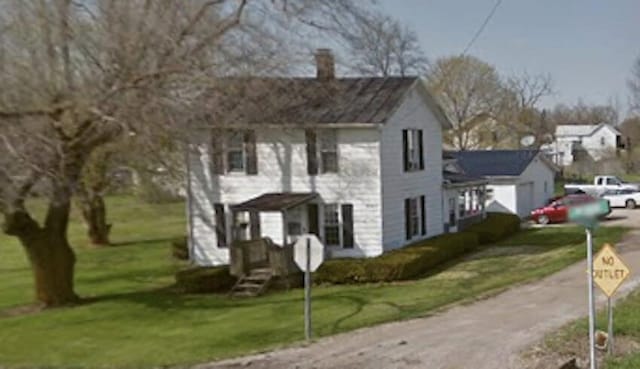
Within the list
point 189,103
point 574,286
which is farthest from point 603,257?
point 189,103

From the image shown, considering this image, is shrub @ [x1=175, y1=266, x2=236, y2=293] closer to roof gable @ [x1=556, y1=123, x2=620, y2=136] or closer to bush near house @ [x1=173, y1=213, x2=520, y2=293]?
bush near house @ [x1=173, y1=213, x2=520, y2=293]

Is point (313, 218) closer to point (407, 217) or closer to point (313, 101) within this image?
point (407, 217)

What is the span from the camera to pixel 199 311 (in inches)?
830

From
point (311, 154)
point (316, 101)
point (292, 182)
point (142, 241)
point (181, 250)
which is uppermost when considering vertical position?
point (316, 101)

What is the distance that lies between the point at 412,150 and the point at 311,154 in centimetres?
431

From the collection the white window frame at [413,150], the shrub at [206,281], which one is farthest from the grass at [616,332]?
the white window frame at [413,150]

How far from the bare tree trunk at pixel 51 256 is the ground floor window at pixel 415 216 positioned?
12.0 meters

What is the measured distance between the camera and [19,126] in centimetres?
1730

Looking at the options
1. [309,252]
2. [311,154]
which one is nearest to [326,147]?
[311,154]

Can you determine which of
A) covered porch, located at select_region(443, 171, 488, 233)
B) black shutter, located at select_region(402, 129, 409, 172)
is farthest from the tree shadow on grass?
black shutter, located at select_region(402, 129, 409, 172)

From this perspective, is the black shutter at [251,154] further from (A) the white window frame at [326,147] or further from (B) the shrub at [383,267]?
(B) the shrub at [383,267]

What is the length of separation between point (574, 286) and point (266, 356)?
366 inches

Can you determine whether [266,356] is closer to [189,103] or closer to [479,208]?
[189,103]

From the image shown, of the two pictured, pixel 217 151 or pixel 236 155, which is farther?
pixel 236 155
